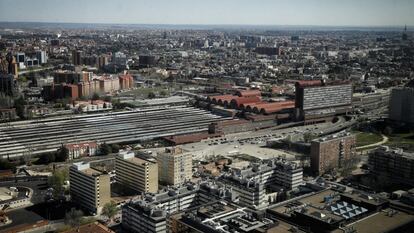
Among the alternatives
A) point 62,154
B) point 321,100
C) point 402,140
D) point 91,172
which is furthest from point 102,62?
point 91,172

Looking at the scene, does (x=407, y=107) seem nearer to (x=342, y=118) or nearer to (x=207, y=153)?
(x=342, y=118)

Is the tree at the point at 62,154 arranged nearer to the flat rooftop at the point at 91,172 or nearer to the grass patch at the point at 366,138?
the flat rooftop at the point at 91,172

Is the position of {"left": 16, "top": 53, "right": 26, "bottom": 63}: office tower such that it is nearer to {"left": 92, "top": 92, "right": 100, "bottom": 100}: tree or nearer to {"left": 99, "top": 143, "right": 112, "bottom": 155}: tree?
{"left": 92, "top": 92, "right": 100, "bottom": 100}: tree

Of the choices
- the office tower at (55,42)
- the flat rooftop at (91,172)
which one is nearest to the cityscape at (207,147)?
the flat rooftop at (91,172)

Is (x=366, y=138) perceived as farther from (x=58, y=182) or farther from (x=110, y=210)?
(x=58, y=182)

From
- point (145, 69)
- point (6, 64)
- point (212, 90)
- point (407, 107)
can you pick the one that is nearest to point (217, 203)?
point (407, 107)

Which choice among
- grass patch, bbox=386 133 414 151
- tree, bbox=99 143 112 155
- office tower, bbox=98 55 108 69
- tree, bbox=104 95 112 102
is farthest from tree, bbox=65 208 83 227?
office tower, bbox=98 55 108 69
